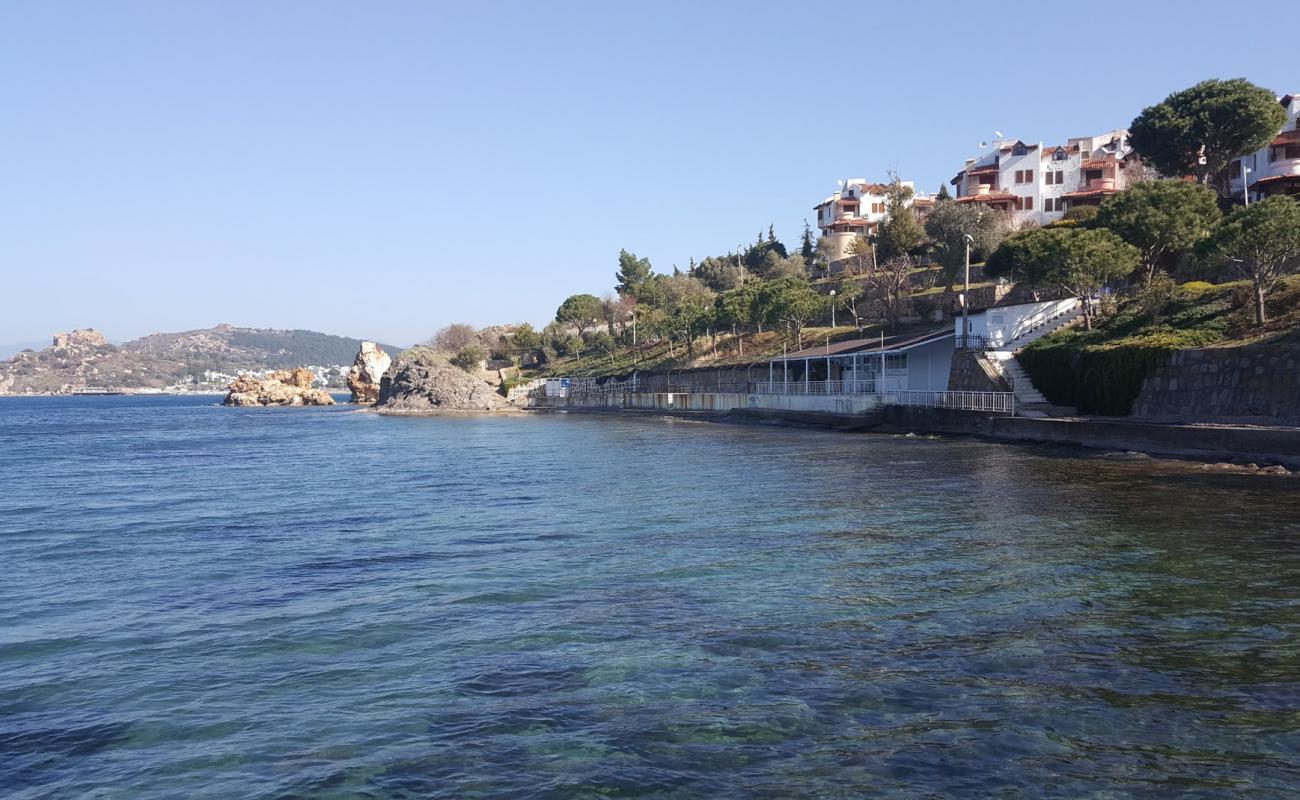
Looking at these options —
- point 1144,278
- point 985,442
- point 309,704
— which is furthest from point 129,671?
point 1144,278

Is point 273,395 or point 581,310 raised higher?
point 581,310

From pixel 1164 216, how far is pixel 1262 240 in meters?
13.2

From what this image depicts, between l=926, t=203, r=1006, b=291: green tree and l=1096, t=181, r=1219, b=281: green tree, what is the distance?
1816 centimetres

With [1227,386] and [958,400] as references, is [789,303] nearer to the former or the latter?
[958,400]

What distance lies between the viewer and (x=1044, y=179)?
85.7 metres

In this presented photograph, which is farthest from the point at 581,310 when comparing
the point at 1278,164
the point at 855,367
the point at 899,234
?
the point at 1278,164

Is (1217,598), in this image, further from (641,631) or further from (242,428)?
(242,428)

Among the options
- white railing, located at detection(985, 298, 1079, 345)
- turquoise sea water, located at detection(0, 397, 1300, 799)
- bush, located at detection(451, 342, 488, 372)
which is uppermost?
bush, located at detection(451, 342, 488, 372)

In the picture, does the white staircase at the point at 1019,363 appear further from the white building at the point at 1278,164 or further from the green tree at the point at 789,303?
the green tree at the point at 789,303

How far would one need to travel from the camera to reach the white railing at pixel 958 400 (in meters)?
40.0

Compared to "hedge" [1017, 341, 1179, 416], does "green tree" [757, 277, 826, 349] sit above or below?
above

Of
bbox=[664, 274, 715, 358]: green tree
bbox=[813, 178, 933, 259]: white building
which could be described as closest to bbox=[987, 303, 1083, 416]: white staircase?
bbox=[664, 274, 715, 358]: green tree

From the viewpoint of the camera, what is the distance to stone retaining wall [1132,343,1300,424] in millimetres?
28875

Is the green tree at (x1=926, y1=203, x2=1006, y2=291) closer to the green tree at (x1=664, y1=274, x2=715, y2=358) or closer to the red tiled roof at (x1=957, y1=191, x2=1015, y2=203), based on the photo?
the red tiled roof at (x1=957, y1=191, x2=1015, y2=203)
